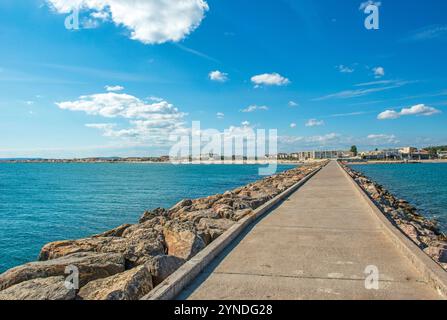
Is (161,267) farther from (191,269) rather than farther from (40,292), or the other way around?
(40,292)

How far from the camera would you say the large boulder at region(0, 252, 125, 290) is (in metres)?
4.65

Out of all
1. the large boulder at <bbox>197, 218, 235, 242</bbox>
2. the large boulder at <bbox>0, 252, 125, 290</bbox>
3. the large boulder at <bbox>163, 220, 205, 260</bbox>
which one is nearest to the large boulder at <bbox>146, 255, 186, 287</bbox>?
the large boulder at <bbox>163, 220, 205, 260</bbox>

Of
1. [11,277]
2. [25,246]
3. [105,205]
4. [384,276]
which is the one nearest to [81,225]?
[25,246]

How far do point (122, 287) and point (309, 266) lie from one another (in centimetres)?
248

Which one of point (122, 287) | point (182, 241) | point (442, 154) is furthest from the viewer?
point (442, 154)

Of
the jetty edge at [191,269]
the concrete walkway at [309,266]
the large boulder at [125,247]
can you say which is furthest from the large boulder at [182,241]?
the concrete walkway at [309,266]

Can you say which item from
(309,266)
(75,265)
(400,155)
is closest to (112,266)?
(75,265)

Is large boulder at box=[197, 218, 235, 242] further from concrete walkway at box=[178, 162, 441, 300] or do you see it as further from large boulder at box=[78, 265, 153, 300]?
large boulder at box=[78, 265, 153, 300]

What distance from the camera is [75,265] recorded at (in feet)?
15.9

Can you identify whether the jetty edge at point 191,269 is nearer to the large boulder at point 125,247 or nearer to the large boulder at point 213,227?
the large boulder at point 213,227

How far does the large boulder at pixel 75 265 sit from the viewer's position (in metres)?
4.65

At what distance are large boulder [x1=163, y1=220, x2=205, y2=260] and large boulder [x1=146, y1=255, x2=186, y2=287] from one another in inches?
23.3

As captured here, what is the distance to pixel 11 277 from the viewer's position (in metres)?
4.64
